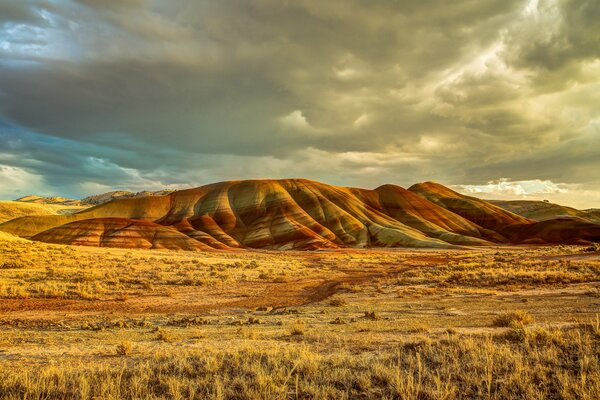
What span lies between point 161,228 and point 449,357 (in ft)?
313

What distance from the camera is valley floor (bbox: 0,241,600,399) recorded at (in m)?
7.66

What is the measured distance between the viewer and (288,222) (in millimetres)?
116000

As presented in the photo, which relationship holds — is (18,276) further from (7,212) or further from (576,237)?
(7,212)

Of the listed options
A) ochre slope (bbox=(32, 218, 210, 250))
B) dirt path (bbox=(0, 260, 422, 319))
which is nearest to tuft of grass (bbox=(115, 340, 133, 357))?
dirt path (bbox=(0, 260, 422, 319))

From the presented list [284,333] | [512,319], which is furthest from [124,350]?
[512,319]

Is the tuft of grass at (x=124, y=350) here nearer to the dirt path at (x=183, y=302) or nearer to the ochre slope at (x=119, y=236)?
the dirt path at (x=183, y=302)

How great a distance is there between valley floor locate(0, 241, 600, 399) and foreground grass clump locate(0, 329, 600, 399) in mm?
39

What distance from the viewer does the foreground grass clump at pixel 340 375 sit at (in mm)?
7371

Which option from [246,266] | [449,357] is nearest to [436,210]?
[246,266]

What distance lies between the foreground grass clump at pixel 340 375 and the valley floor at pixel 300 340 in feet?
0.13

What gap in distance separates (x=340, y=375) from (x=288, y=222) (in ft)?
354

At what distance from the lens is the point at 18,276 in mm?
29078

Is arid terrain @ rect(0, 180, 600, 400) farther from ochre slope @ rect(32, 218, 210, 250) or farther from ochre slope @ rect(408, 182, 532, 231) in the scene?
ochre slope @ rect(408, 182, 532, 231)

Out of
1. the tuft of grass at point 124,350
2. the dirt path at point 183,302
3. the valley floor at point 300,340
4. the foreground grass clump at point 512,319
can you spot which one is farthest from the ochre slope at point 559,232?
the tuft of grass at point 124,350
